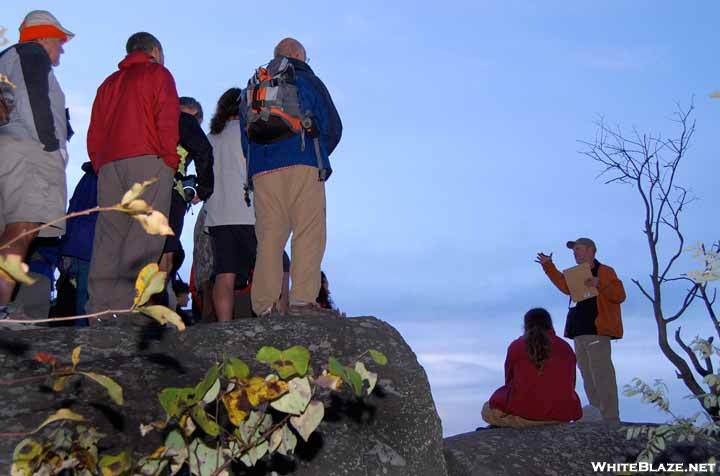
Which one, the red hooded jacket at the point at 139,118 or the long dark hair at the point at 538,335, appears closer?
the red hooded jacket at the point at 139,118

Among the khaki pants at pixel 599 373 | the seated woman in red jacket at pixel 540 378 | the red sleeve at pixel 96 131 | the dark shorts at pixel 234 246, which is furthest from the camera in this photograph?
the khaki pants at pixel 599 373

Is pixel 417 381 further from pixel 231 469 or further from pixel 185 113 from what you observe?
pixel 185 113

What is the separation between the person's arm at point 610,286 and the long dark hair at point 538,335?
206 cm

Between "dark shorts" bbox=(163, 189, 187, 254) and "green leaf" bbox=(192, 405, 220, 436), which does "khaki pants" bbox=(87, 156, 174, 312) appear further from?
"green leaf" bbox=(192, 405, 220, 436)

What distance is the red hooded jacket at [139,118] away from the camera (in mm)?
6828

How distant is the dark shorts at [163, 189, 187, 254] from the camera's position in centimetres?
759

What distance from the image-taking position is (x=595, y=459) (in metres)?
8.27

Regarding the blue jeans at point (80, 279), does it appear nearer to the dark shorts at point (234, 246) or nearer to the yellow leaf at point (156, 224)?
the dark shorts at point (234, 246)

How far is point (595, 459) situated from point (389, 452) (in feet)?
10.4

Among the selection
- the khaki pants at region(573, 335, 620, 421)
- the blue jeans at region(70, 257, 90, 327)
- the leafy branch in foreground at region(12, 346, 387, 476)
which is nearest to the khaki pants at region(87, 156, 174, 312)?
the blue jeans at region(70, 257, 90, 327)

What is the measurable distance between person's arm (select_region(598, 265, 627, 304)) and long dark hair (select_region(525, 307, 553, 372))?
2.06m

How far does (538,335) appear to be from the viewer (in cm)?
895

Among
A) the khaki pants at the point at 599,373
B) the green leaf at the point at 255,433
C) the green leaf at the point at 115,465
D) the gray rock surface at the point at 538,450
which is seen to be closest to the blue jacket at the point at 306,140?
the gray rock surface at the point at 538,450

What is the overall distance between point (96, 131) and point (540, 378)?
472 cm
